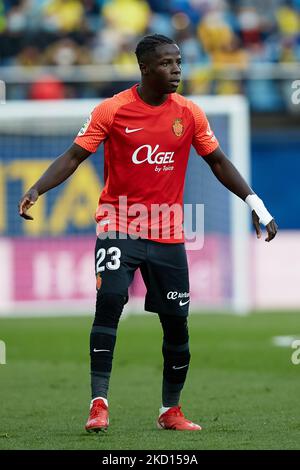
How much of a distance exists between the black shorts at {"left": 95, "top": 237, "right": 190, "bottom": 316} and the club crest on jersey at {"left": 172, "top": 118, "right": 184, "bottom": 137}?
688 millimetres

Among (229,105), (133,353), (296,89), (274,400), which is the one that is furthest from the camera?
(296,89)

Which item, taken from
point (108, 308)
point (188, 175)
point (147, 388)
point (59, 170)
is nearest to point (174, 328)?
point (108, 308)

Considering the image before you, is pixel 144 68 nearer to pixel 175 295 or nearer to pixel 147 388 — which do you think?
pixel 175 295

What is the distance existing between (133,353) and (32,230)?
586cm

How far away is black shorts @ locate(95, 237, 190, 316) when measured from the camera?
7.20 m

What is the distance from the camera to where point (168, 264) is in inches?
290

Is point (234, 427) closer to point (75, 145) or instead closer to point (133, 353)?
point (75, 145)

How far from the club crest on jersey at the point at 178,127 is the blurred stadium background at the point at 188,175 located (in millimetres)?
4440

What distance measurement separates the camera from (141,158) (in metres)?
7.26

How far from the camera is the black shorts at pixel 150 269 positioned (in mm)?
7195

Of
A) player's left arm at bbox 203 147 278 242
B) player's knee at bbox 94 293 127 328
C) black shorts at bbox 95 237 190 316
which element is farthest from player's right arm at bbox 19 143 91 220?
player's left arm at bbox 203 147 278 242

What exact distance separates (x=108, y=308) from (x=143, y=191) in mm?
751

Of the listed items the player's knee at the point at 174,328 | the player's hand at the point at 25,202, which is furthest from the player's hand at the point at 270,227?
the player's hand at the point at 25,202
